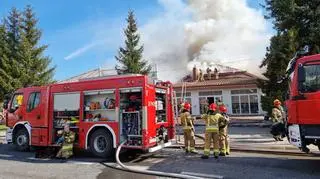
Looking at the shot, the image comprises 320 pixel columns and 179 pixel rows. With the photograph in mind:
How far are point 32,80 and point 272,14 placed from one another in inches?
748

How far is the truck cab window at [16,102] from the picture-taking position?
12.9 metres

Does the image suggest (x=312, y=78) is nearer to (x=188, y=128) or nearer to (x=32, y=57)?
(x=188, y=128)

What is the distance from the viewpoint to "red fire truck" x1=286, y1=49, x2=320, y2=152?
7.58 m

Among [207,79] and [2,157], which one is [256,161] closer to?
[2,157]

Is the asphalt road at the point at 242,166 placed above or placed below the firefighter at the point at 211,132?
below

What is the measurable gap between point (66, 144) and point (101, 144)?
1.09 meters

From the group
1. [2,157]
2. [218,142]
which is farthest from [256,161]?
[2,157]

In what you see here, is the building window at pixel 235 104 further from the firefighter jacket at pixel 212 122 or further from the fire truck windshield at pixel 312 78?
the fire truck windshield at pixel 312 78

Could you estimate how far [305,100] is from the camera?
7688 millimetres

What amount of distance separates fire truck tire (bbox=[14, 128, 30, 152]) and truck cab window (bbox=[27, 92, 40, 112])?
834 millimetres

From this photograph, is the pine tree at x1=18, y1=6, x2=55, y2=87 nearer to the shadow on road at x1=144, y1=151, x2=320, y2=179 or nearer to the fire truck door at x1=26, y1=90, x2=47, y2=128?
the fire truck door at x1=26, y1=90, x2=47, y2=128

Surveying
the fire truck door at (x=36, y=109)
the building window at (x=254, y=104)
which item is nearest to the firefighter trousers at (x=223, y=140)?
the fire truck door at (x=36, y=109)

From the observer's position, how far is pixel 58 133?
38.1ft

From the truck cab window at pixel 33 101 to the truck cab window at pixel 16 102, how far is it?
0.53 meters
